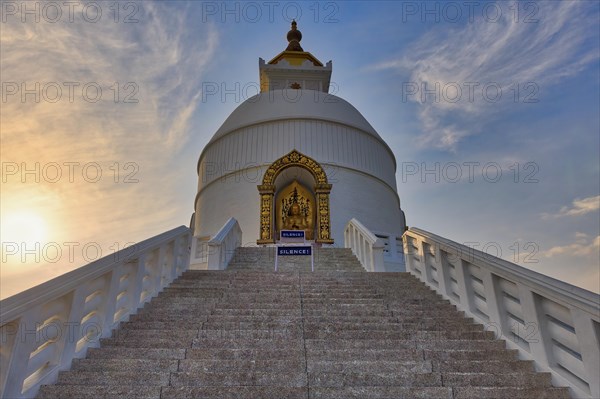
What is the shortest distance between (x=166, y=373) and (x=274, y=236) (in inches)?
465

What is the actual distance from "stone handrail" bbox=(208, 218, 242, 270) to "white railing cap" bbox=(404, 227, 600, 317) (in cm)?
539

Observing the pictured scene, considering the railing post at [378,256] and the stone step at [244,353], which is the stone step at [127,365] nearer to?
the stone step at [244,353]

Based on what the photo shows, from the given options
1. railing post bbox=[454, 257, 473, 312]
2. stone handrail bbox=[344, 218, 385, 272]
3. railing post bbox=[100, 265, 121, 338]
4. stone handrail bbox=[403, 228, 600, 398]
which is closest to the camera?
stone handrail bbox=[403, 228, 600, 398]

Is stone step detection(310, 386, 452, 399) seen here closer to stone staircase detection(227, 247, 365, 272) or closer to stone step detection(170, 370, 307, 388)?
stone step detection(170, 370, 307, 388)

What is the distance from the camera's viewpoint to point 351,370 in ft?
11.7

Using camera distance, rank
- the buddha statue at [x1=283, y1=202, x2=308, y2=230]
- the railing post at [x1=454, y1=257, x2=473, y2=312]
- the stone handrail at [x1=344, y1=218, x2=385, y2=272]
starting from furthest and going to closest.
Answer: the buddha statue at [x1=283, y1=202, x2=308, y2=230] → the stone handrail at [x1=344, y1=218, x2=385, y2=272] → the railing post at [x1=454, y1=257, x2=473, y2=312]

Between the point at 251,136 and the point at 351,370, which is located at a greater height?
the point at 251,136

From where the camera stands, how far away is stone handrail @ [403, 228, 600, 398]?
3305 millimetres

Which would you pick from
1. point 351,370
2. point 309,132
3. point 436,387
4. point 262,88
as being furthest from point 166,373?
point 262,88

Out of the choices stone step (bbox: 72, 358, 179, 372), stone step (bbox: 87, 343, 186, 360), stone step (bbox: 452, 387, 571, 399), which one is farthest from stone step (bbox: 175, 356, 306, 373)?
stone step (bbox: 452, 387, 571, 399)

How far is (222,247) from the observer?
9.48 metres

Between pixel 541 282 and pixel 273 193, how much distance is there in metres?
12.4

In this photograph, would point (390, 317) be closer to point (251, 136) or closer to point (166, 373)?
point (166, 373)

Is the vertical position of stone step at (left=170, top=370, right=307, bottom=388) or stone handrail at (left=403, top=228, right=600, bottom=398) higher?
stone handrail at (left=403, top=228, right=600, bottom=398)
